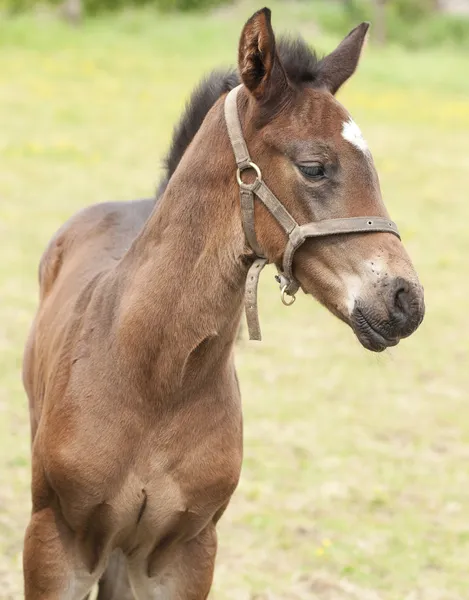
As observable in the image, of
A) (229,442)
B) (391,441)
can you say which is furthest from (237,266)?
(391,441)

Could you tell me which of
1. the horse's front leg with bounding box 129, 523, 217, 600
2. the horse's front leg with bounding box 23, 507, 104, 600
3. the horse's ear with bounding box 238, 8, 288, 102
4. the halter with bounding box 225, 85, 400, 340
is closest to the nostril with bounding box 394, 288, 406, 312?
the halter with bounding box 225, 85, 400, 340

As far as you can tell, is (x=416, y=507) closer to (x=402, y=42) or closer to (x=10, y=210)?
(x=10, y=210)

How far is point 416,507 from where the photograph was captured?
5.50 metres

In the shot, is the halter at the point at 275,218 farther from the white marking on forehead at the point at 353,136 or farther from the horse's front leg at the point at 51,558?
the horse's front leg at the point at 51,558

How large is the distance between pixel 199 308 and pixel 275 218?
37 cm

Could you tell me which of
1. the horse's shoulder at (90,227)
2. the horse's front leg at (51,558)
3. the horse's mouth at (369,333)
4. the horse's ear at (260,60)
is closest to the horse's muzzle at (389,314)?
the horse's mouth at (369,333)

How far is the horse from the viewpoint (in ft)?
9.03

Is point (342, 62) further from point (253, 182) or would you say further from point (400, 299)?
point (400, 299)

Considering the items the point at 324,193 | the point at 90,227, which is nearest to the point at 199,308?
the point at 324,193

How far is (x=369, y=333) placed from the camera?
2.69m

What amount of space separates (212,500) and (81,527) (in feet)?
1.38

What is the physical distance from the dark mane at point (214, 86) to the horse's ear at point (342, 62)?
46mm

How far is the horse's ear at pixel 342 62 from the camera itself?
3.02 metres

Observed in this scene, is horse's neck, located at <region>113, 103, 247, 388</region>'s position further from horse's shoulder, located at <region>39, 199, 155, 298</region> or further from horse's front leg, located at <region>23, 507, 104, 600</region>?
horse's shoulder, located at <region>39, 199, 155, 298</region>
